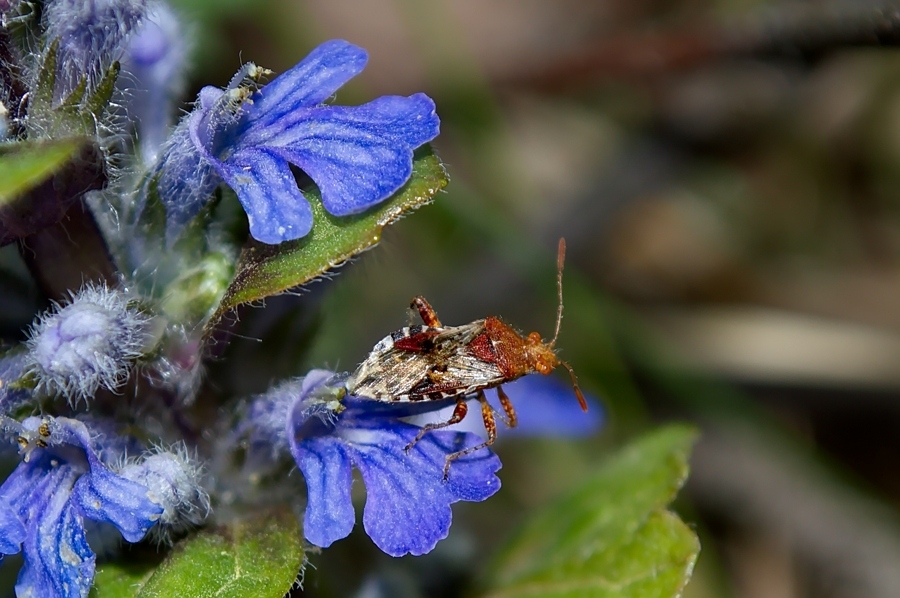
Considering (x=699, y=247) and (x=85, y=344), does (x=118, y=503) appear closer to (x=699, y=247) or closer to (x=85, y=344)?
(x=85, y=344)

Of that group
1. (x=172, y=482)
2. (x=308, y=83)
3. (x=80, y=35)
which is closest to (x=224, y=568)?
(x=172, y=482)

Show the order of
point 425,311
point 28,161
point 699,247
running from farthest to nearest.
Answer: point 699,247 < point 425,311 < point 28,161

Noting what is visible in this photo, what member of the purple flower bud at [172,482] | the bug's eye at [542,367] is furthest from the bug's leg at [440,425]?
the purple flower bud at [172,482]

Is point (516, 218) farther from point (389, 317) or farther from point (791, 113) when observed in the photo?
point (791, 113)

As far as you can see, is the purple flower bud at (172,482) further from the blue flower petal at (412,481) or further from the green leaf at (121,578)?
the blue flower petal at (412,481)

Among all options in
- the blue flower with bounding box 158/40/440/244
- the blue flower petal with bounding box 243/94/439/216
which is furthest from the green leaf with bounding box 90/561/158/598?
the blue flower petal with bounding box 243/94/439/216

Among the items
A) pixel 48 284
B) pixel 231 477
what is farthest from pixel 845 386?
pixel 48 284
